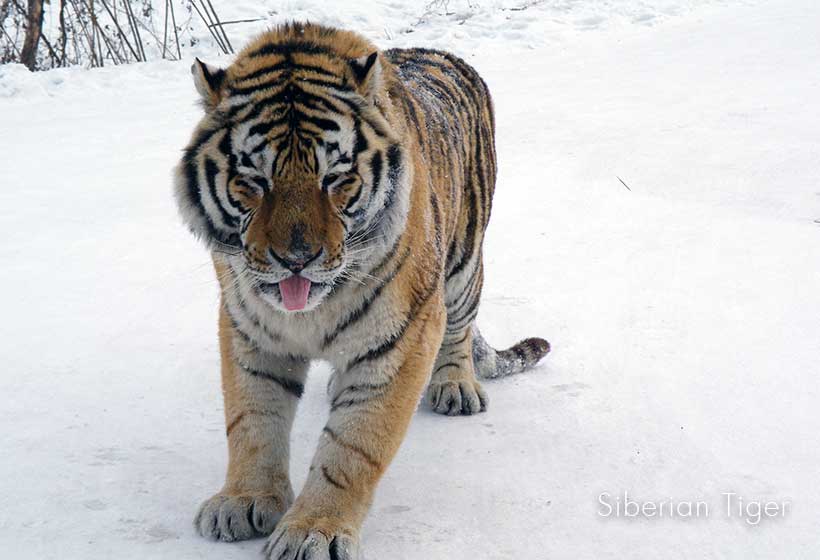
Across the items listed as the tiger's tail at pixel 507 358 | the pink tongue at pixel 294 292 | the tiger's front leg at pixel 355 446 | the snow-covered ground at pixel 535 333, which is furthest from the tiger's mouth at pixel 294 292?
the tiger's tail at pixel 507 358

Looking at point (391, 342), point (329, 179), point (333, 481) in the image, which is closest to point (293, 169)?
point (329, 179)

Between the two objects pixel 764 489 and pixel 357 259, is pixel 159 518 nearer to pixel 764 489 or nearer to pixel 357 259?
pixel 357 259

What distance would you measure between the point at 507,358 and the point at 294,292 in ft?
6.09

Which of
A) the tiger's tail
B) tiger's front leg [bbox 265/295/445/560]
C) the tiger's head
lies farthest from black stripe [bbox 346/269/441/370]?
the tiger's tail

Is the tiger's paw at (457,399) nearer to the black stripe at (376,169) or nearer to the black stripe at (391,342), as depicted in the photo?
the black stripe at (391,342)

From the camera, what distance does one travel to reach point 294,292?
2475mm

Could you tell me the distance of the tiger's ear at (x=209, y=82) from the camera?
102 inches

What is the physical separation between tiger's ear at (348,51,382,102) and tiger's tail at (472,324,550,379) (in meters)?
1.62

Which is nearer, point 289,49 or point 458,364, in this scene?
point 289,49

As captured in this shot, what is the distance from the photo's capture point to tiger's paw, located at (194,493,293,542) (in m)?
2.59

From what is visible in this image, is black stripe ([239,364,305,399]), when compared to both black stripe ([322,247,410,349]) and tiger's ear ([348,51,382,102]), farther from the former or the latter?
tiger's ear ([348,51,382,102])

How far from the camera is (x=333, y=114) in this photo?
2580mm

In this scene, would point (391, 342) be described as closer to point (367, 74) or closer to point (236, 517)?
point (236, 517)

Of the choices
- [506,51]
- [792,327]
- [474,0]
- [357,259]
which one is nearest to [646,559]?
[357,259]
